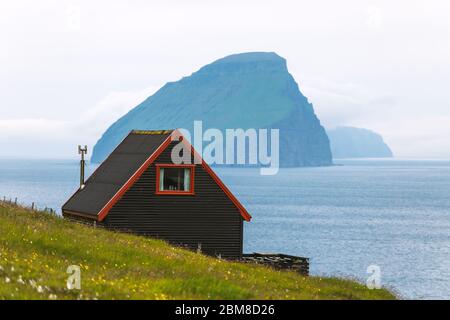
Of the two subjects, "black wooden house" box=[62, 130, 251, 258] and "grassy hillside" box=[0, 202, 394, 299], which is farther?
"black wooden house" box=[62, 130, 251, 258]

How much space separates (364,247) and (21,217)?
8847cm

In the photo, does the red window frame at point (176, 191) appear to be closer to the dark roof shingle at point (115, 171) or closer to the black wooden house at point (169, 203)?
the black wooden house at point (169, 203)

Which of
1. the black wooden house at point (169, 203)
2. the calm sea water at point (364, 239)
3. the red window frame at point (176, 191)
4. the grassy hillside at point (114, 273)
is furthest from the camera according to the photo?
the calm sea water at point (364, 239)

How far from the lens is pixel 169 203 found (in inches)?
1734

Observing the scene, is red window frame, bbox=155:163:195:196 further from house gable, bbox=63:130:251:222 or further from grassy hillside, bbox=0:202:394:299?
grassy hillside, bbox=0:202:394:299

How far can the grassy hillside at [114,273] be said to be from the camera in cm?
1727

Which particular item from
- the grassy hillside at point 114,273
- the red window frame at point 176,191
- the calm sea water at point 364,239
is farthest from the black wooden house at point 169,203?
the calm sea water at point 364,239

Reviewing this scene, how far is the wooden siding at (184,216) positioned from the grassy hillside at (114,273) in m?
8.43

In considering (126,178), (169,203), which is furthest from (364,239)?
(126,178)

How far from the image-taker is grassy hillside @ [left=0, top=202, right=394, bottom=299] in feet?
56.6

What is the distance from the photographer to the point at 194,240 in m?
44.2

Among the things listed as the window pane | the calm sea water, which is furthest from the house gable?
the calm sea water
